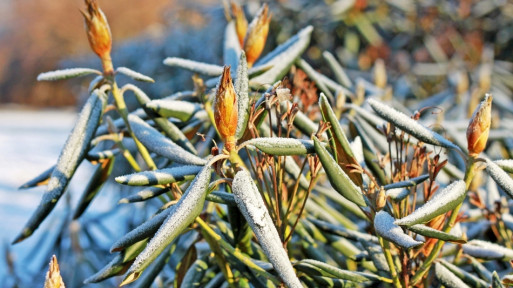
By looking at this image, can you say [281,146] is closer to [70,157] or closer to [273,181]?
[273,181]

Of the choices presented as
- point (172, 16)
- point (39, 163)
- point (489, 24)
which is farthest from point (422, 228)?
point (39, 163)

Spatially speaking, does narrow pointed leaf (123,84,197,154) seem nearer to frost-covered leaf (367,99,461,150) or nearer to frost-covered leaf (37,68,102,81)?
frost-covered leaf (37,68,102,81)

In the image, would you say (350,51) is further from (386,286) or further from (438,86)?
(386,286)

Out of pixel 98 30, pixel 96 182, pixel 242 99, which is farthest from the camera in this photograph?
pixel 96 182

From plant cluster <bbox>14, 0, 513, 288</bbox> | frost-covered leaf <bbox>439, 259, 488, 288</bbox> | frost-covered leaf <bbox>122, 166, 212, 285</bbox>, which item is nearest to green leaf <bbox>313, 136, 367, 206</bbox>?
plant cluster <bbox>14, 0, 513, 288</bbox>

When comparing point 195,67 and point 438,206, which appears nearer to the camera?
point 438,206

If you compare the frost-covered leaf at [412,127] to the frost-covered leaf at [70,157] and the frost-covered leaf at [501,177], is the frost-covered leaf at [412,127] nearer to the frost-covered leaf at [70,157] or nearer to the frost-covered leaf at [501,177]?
the frost-covered leaf at [501,177]

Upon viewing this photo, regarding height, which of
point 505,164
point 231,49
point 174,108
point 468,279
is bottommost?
point 468,279

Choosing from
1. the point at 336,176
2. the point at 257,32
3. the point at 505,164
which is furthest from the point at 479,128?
the point at 257,32
